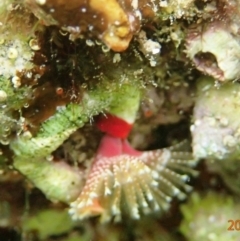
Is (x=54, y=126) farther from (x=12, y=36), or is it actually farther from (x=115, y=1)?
(x=115, y=1)

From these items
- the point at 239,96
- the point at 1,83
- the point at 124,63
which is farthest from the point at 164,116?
the point at 1,83

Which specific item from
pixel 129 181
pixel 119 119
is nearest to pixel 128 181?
pixel 129 181

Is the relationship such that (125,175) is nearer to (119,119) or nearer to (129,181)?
(129,181)

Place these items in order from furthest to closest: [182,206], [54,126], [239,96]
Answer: [182,206] → [239,96] → [54,126]

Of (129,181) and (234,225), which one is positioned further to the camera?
(234,225)

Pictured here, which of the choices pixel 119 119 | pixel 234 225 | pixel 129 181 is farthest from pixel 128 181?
pixel 234 225

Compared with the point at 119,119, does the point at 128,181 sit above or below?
below

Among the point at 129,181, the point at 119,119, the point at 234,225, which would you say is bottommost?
the point at 234,225

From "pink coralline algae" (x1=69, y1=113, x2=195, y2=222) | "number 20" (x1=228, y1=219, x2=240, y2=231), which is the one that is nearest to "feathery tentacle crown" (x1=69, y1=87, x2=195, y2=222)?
"pink coralline algae" (x1=69, y1=113, x2=195, y2=222)
